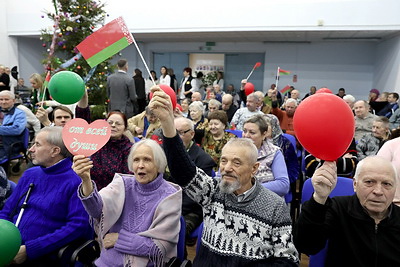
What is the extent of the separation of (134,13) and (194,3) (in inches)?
75.4

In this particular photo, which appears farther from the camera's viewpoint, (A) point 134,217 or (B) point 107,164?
(B) point 107,164

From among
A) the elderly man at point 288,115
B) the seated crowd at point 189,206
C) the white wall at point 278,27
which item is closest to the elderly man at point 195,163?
the seated crowd at point 189,206

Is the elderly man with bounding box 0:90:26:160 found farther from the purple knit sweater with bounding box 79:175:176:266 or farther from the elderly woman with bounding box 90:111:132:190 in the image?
the purple knit sweater with bounding box 79:175:176:266

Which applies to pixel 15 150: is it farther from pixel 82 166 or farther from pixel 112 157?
pixel 82 166

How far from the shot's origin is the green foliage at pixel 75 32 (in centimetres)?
602

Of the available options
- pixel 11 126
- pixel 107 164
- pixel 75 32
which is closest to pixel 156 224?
pixel 107 164

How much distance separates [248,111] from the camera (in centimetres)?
458

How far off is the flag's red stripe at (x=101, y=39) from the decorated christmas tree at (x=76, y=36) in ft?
14.1

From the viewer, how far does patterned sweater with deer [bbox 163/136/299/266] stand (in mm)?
1473

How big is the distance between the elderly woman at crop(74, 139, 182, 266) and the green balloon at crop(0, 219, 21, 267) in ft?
1.16

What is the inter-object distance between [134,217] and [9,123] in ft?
10.4

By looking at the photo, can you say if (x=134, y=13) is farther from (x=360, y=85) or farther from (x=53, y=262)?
(x=53, y=262)

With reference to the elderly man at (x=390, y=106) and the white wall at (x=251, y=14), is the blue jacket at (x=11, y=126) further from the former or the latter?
the elderly man at (x=390, y=106)

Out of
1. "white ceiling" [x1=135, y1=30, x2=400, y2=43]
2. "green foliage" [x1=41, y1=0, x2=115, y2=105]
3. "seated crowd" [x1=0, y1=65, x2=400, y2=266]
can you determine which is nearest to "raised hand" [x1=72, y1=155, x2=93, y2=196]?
"seated crowd" [x1=0, y1=65, x2=400, y2=266]
